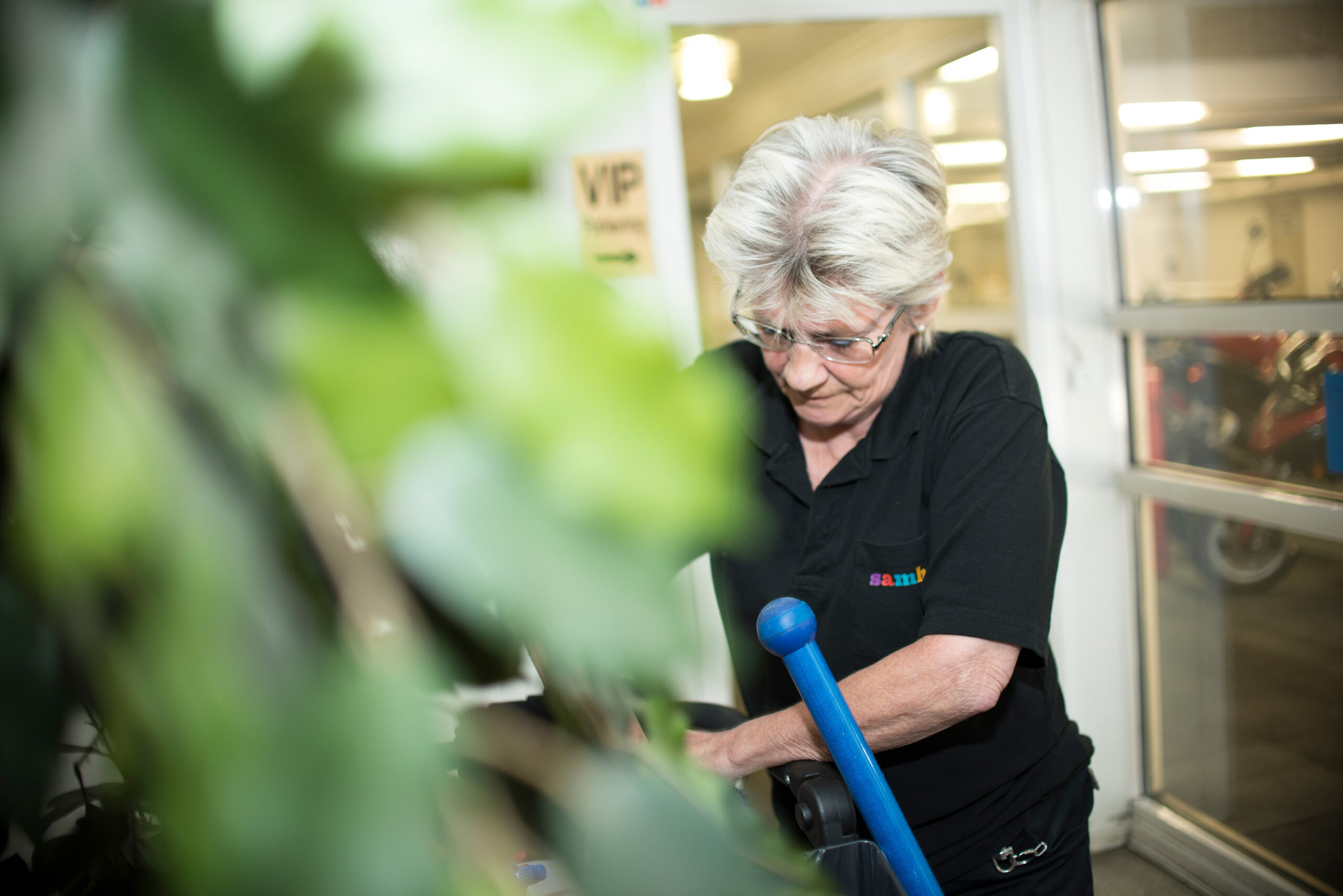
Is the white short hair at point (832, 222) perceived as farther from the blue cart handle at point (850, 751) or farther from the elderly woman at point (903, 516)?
the blue cart handle at point (850, 751)

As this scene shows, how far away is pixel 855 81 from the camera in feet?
14.3

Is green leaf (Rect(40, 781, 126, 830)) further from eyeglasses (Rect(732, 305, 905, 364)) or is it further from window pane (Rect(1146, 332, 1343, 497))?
window pane (Rect(1146, 332, 1343, 497))

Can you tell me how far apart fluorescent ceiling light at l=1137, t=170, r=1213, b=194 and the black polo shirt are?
1535mm

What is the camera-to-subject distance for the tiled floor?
2521 mm

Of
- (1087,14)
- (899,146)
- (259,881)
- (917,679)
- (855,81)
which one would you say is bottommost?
(917,679)

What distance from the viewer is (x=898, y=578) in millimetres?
1319

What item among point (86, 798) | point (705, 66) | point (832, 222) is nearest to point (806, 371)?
point (832, 222)

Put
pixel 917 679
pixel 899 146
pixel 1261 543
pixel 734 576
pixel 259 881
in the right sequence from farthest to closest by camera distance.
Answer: pixel 1261 543 < pixel 734 576 < pixel 899 146 < pixel 917 679 < pixel 259 881

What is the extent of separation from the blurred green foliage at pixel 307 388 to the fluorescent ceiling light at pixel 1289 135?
2.53 meters

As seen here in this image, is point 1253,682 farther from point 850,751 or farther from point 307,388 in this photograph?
point 307,388

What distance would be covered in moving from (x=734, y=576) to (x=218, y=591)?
1.30m

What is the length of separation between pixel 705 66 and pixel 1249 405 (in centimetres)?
233

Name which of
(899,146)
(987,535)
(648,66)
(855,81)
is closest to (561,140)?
(648,66)

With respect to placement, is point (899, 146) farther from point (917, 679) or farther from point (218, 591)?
point (218, 591)
